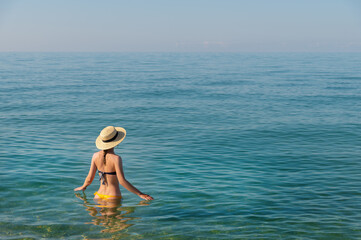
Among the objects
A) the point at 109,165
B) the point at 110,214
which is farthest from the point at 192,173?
the point at 109,165

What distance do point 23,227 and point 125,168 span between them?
225 inches

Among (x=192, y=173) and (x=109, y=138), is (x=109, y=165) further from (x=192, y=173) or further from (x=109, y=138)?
(x=192, y=173)

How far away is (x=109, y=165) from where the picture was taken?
8.81 m

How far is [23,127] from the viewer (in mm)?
23266

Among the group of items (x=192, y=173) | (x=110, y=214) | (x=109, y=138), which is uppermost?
(x=109, y=138)

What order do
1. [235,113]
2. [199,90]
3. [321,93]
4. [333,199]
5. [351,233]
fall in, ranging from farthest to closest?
1. [199,90]
2. [321,93]
3. [235,113]
4. [333,199]
5. [351,233]

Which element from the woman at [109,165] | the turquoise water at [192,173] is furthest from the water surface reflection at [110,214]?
the woman at [109,165]

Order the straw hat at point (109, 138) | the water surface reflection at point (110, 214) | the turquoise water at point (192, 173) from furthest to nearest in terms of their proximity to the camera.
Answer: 1. the turquoise water at point (192, 173)
2. the water surface reflection at point (110, 214)
3. the straw hat at point (109, 138)

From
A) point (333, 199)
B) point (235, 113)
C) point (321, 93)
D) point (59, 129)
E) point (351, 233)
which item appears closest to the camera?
point (351, 233)

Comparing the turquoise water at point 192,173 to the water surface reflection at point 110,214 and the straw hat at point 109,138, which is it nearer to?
the water surface reflection at point 110,214

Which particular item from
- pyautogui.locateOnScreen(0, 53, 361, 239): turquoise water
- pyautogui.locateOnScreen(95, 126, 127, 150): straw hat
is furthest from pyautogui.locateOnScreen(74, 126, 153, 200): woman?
pyautogui.locateOnScreen(0, 53, 361, 239): turquoise water

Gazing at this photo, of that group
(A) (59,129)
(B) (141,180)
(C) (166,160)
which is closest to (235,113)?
(A) (59,129)

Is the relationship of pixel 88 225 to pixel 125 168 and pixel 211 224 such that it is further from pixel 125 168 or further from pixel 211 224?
pixel 125 168

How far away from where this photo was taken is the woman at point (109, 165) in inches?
332
